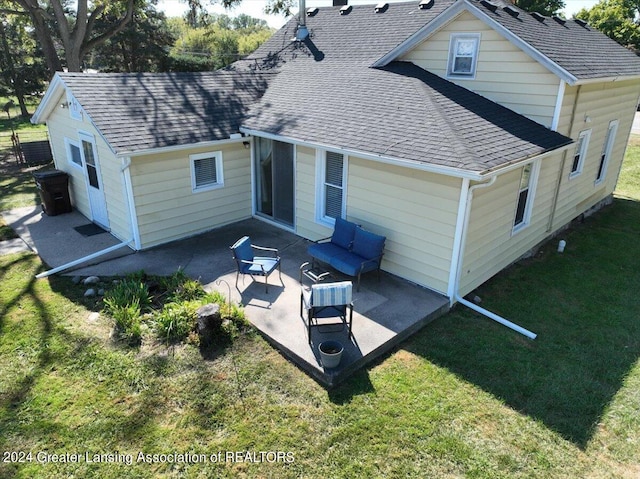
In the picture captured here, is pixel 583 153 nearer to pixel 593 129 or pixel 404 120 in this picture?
pixel 593 129

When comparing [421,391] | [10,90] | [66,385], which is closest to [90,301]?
[66,385]

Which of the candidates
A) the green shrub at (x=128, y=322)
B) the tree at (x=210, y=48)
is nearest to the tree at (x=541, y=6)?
the tree at (x=210, y=48)

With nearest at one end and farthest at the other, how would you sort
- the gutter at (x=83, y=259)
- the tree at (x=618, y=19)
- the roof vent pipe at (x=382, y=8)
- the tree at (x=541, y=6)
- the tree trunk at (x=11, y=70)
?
the gutter at (x=83, y=259) → the roof vent pipe at (x=382, y=8) → the tree trunk at (x=11, y=70) → the tree at (x=541, y=6) → the tree at (x=618, y=19)

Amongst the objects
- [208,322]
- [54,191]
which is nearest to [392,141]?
[208,322]

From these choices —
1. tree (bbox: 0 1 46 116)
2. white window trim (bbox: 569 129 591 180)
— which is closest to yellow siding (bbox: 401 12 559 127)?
Answer: white window trim (bbox: 569 129 591 180)

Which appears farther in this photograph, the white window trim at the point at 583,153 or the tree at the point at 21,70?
the tree at the point at 21,70

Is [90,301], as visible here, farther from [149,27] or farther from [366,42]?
[149,27]

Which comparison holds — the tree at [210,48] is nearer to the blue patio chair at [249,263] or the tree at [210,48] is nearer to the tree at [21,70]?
the tree at [21,70]

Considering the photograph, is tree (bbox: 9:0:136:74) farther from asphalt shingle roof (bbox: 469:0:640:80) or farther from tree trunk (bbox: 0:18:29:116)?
asphalt shingle roof (bbox: 469:0:640:80)
